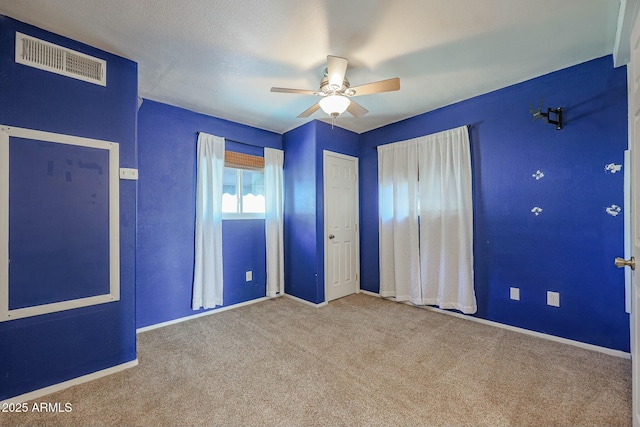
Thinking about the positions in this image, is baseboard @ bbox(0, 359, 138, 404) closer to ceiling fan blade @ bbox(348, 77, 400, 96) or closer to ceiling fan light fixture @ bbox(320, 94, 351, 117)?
ceiling fan light fixture @ bbox(320, 94, 351, 117)

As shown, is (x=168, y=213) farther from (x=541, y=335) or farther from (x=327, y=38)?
(x=541, y=335)

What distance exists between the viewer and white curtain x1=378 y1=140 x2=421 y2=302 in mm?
3436

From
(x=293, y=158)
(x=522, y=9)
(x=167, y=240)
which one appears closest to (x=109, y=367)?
(x=167, y=240)

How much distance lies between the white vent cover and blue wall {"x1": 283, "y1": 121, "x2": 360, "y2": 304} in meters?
2.23

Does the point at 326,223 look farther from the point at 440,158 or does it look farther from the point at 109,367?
the point at 109,367

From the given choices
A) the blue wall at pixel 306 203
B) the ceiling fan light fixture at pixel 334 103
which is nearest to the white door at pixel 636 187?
the ceiling fan light fixture at pixel 334 103

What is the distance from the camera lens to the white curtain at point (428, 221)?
9.80ft

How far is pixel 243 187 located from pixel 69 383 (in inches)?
97.4

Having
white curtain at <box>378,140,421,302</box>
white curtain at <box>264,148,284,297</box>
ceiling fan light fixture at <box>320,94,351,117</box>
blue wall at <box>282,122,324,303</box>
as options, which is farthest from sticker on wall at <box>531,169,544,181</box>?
white curtain at <box>264,148,284,297</box>

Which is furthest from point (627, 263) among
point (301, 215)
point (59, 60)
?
point (59, 60)

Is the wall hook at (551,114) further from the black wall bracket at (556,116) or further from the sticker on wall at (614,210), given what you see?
the sticker on wall at (614,210)

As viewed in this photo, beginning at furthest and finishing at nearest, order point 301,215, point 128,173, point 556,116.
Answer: point 301,215, point 556,116, point 128,173

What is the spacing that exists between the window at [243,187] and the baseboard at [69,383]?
1.81 meters

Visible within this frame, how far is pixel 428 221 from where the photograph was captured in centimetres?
328
